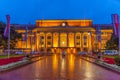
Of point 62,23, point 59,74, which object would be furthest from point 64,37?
point 59,74

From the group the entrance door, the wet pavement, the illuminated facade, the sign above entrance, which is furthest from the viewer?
the sign above entrance

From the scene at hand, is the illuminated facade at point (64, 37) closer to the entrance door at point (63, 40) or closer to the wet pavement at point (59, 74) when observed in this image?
the entrance door at point (63, 40)

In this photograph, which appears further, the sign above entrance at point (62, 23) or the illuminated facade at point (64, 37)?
the sign above entrance at point (62, 23)

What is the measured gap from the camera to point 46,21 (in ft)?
531

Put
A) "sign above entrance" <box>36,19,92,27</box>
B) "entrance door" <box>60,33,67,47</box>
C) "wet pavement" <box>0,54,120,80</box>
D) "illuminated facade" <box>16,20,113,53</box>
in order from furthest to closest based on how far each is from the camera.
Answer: "sign above entrance" <box>36,19,92,27</box>, "entrance door" <box>60,33,67,47</box>, "illuminated facade" <box>16,20,113,53</box>, "wet pavement" <box>0,54,120,80</box>

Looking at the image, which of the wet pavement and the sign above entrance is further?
the sign above entrance

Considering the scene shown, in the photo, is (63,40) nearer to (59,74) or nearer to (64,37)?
(64,37)

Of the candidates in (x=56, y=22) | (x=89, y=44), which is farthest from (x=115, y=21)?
(x=56, y=22)

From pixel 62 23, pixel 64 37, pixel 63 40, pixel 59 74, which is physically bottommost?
pixel 59 74

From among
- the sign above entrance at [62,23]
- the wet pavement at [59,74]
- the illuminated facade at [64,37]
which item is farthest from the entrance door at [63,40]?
the wet pavement at [59,74]

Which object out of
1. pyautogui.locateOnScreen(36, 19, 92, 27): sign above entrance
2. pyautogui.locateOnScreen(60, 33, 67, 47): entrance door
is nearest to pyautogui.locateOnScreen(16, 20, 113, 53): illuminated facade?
pyautogui.locateOnScreen(60, 33, 67, 47): entrance door

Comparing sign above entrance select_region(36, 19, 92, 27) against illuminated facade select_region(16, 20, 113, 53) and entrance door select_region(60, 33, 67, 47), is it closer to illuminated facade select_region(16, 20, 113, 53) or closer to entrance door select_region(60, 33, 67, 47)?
illuminated facade select_region(16, 20, 113, 53)

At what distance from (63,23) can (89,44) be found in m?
19.9

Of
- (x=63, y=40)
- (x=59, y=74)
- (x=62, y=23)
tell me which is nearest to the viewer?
(x=59, y=74)
